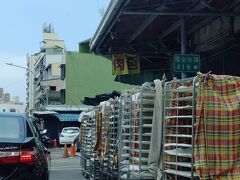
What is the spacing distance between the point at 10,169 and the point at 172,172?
2627mm

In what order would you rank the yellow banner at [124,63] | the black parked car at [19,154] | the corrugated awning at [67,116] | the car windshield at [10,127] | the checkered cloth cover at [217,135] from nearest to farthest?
the checkered cloth cover at [217,135]
the black parked car at [19,154]
the car windshield at [10,127]
the yellow banner at [124,63]
the corrugated awning at [67,116]

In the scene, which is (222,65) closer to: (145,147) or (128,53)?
(128,53)

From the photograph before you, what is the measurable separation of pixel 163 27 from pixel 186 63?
3604 millimetres

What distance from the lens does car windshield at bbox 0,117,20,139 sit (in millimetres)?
7707

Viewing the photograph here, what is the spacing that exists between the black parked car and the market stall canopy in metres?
4.72

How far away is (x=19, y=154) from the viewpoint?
23.8 feet

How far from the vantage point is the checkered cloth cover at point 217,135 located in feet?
15.6

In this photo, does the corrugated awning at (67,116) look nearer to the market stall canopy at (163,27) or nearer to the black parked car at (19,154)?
the market stall canopy at (163,27)

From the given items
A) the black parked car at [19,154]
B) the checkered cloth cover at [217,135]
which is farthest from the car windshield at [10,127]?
the checkered cloth cover at [217,135]

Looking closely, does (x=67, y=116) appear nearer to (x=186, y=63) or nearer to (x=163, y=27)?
(x=163, y=27)

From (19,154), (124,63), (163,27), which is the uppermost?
(163,27)

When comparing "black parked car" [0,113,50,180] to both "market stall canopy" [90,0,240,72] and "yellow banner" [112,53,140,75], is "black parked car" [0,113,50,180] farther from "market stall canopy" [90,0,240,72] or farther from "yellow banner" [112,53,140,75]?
"yellow banner" [112,53,140,75]

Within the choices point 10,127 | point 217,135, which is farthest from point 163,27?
point 217,135

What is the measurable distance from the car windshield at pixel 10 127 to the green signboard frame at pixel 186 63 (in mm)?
5640
